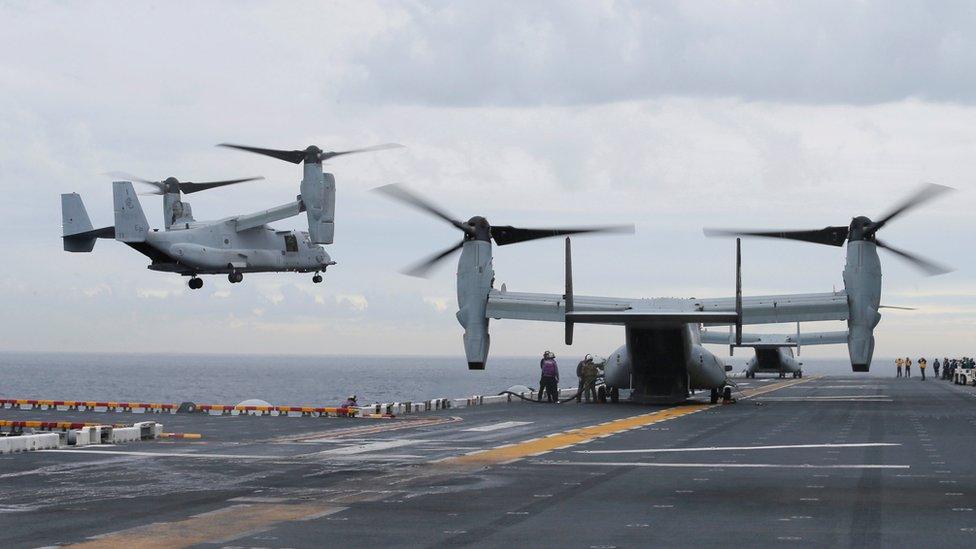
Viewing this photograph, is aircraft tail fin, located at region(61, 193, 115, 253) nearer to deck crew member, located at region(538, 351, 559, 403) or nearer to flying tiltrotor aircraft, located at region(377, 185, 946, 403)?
flying tiltrotor aircraft, located at region(377, 185, 946, 403)

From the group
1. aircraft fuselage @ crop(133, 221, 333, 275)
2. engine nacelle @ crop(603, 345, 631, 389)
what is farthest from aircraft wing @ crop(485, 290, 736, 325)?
aircraft fuselage @ crop(133, 221, 333, 275)

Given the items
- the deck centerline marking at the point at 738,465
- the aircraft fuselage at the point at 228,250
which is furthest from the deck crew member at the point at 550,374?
the aircraft fuselage at the point at 228,250

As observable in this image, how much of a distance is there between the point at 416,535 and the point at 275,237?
59.3 m

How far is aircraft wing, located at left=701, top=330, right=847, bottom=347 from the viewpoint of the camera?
340 ft

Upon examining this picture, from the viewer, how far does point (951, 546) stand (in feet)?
38.5

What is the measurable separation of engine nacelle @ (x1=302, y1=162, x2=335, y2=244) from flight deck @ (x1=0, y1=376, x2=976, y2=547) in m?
30.7

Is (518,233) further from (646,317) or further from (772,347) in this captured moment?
(772,347)

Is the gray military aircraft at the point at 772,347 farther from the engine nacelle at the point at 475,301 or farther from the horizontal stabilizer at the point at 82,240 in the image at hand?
the engine nacelle at the point at 475,301

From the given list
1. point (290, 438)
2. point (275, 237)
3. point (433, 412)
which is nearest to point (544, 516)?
point (290, 438)

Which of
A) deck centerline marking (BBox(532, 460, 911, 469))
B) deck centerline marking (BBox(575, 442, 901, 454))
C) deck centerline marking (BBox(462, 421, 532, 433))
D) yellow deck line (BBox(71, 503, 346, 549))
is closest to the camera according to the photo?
yellow deck line (BBox(71, 503, 346, 549))

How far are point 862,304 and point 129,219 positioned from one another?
39.8 m

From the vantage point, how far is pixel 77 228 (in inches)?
2744

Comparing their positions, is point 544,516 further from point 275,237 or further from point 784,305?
point 275,237

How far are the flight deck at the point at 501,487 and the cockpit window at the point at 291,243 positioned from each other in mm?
39818
